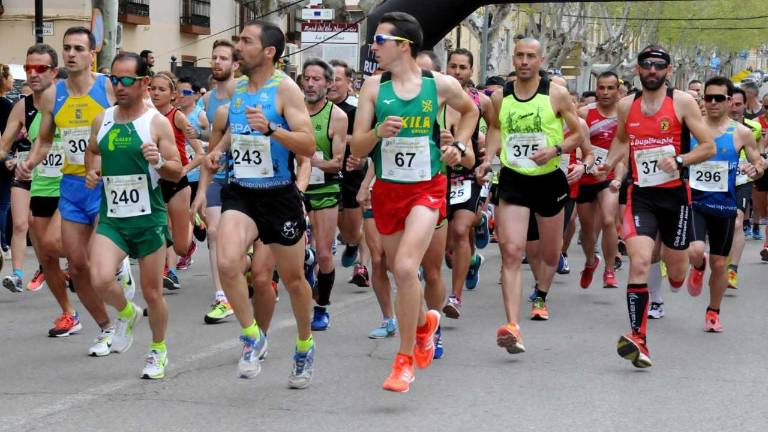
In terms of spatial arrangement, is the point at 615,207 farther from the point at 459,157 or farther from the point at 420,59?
the point at 459,157

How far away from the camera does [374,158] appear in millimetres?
7285

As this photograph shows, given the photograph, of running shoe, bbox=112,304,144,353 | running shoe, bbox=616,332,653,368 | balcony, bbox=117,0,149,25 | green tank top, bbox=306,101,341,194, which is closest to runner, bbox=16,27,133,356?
running shoe, bbox=112,304,144,353

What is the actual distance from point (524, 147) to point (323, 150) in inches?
68.5

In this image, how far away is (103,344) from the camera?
814 cm

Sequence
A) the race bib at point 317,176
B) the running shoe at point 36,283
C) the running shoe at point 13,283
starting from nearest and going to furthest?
the race bib at point 317,176
the running shoe at point 13,283
the running shoe at point 36,283

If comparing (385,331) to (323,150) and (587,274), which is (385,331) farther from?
(587,274)

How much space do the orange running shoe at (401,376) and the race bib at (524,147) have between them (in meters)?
2.57

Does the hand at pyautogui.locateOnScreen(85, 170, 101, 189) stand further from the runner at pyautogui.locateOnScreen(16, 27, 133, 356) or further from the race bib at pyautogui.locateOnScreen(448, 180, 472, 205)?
the race bib at pyautogui.locateOnScreen(448, 180, 472, 205)

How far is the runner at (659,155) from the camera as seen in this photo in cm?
814

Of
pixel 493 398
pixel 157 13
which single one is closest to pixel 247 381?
pixel 493 398

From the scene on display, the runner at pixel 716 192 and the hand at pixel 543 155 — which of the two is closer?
the hand at pixel 543 155

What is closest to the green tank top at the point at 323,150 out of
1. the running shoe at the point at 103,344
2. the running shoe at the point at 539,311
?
the running shoe at the point at 539,311

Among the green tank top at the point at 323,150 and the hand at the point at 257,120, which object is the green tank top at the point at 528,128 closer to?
the green tank top at the point at 323,150

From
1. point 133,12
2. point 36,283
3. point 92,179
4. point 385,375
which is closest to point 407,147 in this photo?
point 385,375
